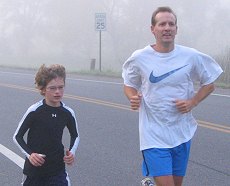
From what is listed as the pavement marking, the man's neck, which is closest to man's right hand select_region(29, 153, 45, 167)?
the man's neck

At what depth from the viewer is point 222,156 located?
7.29 meters

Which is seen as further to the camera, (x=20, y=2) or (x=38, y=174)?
(x=20, y=2)

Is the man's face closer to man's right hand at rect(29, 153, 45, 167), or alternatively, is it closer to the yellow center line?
man's right hand at rect(29, 153, 45, 167)

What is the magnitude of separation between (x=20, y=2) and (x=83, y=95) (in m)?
55.5

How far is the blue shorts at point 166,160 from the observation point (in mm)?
4066

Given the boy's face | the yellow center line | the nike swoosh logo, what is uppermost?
the nike swoosh logo

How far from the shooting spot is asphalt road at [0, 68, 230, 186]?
6293mm

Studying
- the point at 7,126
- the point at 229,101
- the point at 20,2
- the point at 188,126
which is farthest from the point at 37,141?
the point at 20,2

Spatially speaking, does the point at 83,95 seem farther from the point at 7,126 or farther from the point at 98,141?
the point at 98,141

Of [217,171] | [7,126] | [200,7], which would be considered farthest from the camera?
[200,7]

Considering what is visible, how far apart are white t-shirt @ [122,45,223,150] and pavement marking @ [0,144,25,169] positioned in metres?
3.05

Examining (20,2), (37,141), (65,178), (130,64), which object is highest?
(130,64)

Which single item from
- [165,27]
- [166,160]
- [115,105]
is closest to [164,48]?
[165,27]

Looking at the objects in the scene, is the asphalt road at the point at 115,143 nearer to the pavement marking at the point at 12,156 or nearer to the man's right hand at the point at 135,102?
the pavement marking at the point at 12,156
